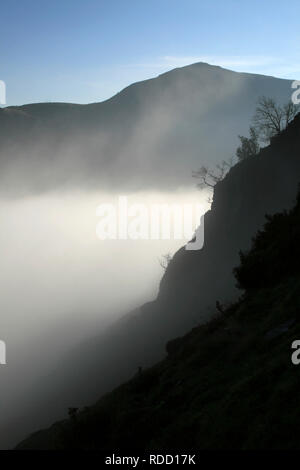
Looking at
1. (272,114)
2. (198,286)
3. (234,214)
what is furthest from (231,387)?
(272,114)

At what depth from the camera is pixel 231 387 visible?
30.7 ft

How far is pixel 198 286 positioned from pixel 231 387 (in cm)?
4243

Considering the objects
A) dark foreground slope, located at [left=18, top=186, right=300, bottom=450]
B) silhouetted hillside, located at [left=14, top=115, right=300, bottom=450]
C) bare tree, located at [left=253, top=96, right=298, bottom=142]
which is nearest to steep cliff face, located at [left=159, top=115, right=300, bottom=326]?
silhouetted hillside, located at [left=14, top=115, right=300, bottom=450]

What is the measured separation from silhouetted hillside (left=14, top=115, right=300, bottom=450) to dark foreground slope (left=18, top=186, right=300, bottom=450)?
24908 mm

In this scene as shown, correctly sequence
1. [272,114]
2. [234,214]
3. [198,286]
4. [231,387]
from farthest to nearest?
[272,114]
[198,286]
[234,214]
[231,387]

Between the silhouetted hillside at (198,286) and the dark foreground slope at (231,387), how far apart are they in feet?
81.7

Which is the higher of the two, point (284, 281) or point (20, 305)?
point (284, 281)

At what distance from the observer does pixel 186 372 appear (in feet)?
38.6

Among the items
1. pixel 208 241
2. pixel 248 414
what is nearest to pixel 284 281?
pixel 248 414

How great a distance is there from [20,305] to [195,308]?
423 ft

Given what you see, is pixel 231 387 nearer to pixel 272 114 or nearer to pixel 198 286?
pixel 198 286

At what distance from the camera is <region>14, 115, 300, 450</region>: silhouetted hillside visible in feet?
142

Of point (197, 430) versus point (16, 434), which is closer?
point (197, 430)
